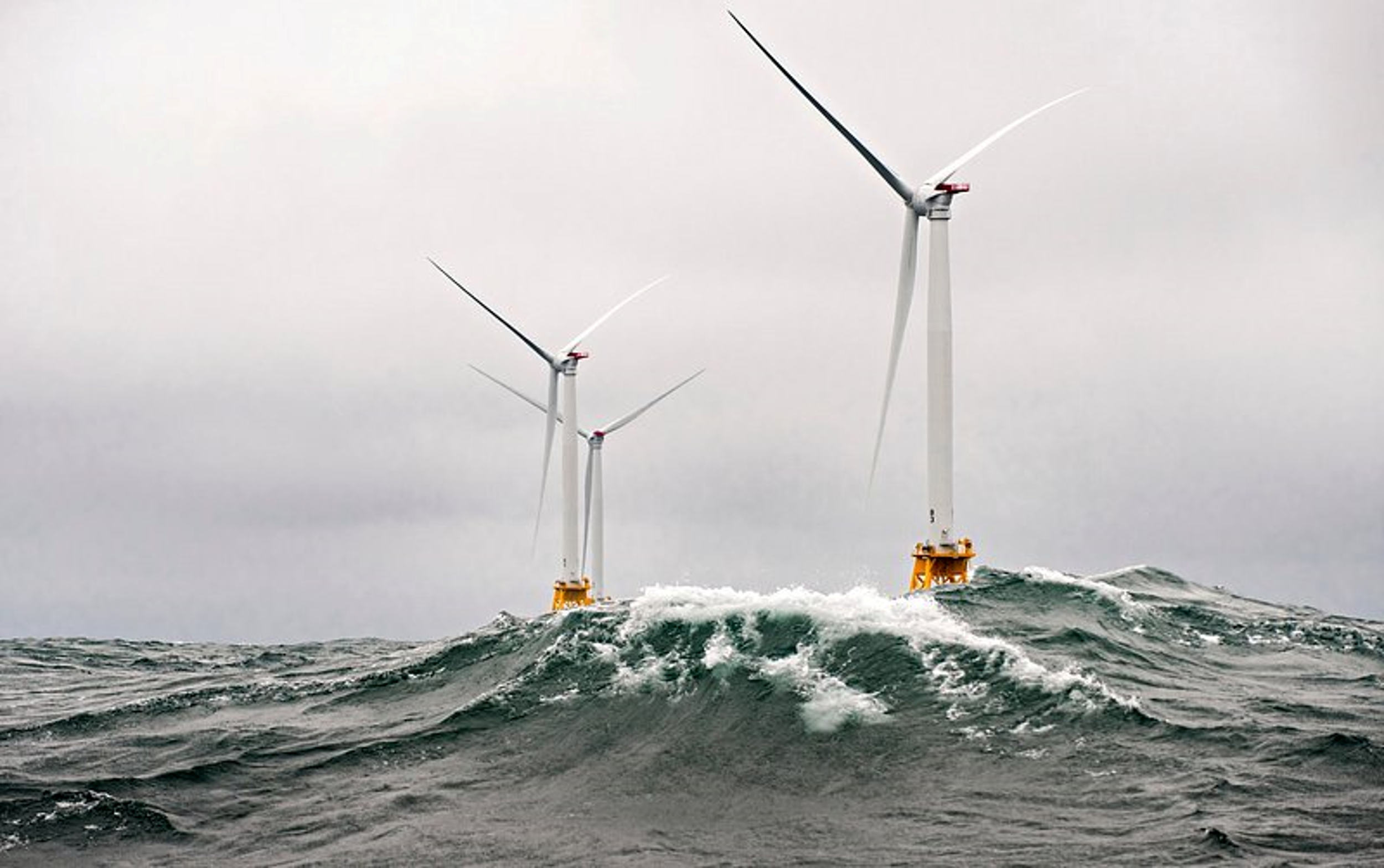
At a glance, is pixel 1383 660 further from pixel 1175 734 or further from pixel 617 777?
pixel 617 777

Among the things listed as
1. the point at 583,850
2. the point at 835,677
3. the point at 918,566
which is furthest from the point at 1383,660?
the point at 583,850

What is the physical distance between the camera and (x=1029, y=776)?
3703cm

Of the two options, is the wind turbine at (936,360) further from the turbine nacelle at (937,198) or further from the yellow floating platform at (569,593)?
the yellow floating platform at (569,593)

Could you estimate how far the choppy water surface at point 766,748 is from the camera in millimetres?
34156

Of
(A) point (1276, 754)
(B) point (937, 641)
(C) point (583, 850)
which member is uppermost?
(B) point (937, 641)

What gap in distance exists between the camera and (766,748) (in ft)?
136

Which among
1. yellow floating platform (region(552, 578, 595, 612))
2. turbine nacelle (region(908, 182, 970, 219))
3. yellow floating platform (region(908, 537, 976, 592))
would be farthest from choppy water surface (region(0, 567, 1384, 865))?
yellow floating platform (region(552, 578, 595, 612))

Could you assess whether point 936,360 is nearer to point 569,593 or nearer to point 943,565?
point 943,565

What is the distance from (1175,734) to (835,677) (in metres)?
10.8

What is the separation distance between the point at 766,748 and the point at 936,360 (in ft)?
98.9

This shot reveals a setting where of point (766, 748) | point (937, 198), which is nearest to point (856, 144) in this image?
point (937, 198)

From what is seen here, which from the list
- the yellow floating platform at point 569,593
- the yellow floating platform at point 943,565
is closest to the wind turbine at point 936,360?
the yellow floating platform at point 943,565

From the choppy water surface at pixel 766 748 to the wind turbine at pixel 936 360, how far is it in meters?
5.18

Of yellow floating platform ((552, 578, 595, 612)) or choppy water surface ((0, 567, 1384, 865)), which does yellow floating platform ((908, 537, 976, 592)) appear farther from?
yellow floating platform ((552, 578, 595, 612))
